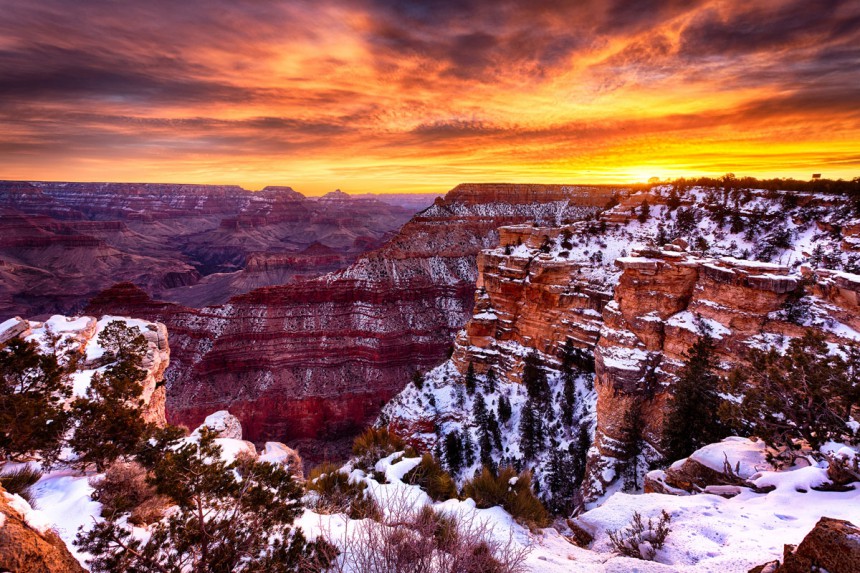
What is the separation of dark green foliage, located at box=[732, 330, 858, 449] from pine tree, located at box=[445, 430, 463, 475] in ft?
50.5

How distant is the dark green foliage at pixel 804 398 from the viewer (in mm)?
8242

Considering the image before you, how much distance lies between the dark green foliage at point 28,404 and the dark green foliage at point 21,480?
33 centimetres

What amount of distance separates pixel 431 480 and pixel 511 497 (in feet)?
7.19

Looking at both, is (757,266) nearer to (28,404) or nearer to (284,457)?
(28,404)

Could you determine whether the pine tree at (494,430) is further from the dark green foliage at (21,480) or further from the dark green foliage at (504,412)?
the dark green foliage at (21,480)

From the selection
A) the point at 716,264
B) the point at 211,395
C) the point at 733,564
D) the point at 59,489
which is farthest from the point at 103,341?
the point at 211,395

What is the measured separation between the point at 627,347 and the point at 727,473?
10110 mm

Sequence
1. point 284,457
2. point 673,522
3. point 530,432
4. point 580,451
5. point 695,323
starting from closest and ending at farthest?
point 673,522 < point 695,323 < point 580,451 < point 284,457 < point 530,432

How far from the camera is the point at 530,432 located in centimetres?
2152

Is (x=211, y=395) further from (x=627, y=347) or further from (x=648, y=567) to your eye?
(x=648, y=567)

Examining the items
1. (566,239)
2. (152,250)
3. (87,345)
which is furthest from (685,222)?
(152,250)

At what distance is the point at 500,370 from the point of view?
1075 inches

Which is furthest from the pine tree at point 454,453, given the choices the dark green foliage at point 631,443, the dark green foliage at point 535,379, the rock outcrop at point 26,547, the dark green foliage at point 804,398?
the rock outcrop at point 26,547

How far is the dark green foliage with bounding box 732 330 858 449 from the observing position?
8242mm
